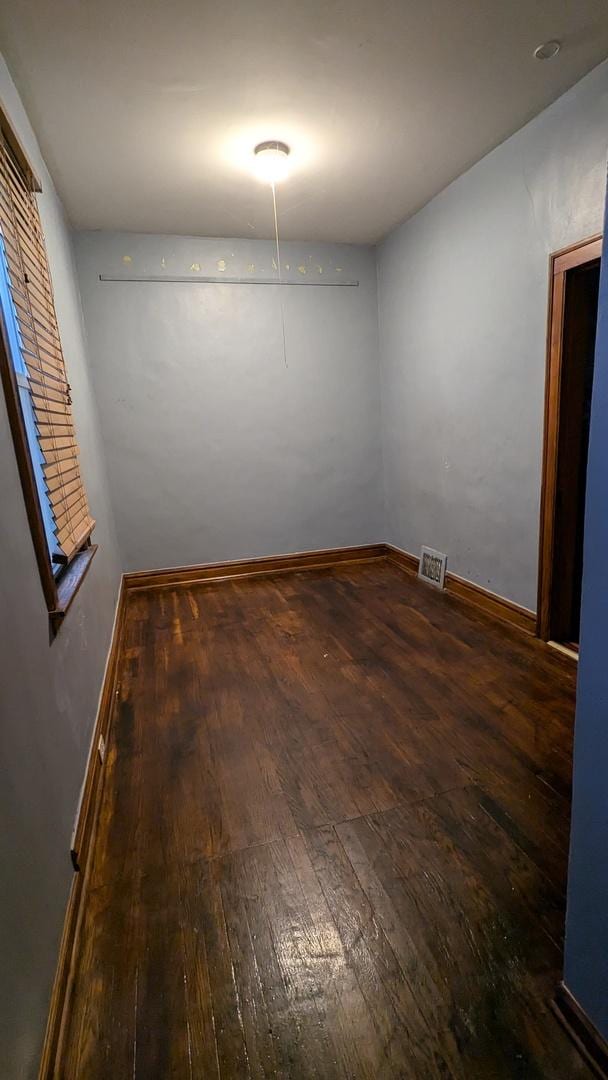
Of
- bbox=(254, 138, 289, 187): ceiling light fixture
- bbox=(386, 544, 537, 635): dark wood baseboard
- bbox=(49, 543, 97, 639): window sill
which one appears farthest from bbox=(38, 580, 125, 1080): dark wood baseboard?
bbox=(254, 138, 289, 187): ceiling light fixture

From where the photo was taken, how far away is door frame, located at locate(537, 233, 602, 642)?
7.00 ft

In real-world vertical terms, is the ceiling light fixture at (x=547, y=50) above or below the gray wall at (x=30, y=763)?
above

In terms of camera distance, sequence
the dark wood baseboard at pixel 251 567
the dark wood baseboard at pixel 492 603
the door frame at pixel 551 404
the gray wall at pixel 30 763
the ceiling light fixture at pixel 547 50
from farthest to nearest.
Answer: the dark wood baseboard at pixel 251 567, the dark wood baseboard at pixel 492 603, the door frame at pixel 551 404, the ceiling light fixture at pixel 547 50, the gray wall at pixel 30 763

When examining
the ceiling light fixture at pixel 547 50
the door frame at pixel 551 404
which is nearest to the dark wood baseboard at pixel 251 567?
the door frame at pixel 551 404

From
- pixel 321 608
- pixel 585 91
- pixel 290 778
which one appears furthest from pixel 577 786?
pixel 585 91

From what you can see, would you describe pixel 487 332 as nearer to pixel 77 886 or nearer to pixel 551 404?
pixel 551 404

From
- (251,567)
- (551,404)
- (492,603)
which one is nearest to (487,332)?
(551,404)

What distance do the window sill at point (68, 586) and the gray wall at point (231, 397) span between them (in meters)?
1.70

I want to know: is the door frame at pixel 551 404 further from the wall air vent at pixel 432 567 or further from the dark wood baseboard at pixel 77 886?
the dark wood baseboard at pixel 77 886

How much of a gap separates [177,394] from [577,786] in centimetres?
347

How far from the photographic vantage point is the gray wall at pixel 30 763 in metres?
0.84

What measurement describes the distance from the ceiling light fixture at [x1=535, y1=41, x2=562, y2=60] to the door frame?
0.66 meters

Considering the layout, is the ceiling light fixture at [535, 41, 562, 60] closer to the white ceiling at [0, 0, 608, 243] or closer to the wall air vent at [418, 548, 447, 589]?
the white ceiling at [0, 0, 608, 243]

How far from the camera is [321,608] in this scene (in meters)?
3.26
